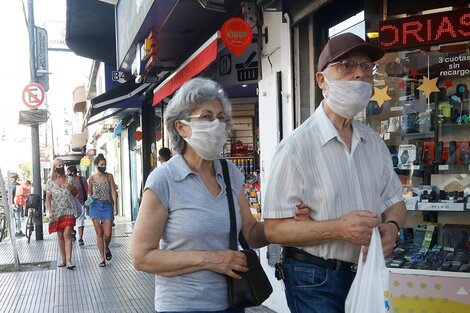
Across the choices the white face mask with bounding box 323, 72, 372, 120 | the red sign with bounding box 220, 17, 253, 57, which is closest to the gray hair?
the white face mask with bounding box 323, 72, 372, 120

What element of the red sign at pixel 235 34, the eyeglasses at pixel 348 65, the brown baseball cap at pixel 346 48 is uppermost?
the red sign at pixel 235 34

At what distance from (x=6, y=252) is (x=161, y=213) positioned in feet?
36.1

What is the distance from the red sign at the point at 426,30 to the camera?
403 cm

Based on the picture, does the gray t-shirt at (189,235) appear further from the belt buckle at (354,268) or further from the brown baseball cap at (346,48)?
the brown baseball cap at (346,48)

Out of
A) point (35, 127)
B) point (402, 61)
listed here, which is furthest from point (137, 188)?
point (402, 61)

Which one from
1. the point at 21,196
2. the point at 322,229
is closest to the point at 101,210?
the point at 322,229

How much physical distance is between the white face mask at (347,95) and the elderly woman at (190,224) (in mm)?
497

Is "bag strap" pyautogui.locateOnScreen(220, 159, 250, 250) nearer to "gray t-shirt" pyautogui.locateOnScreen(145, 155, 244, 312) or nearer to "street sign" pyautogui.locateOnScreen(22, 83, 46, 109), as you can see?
"gray t-shirt" pyautogui.locateOnScreen(145, 155, 244, 312)

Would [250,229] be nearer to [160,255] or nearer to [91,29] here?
[160,255]

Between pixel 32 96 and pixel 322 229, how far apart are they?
11.7 m

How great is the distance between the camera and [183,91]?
2.27m

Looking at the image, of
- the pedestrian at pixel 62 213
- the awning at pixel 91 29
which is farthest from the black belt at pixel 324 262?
the awning at pixel 91 29

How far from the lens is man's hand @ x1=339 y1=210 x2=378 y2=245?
196cm

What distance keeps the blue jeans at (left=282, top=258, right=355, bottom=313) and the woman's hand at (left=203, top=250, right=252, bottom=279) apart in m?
0.25
